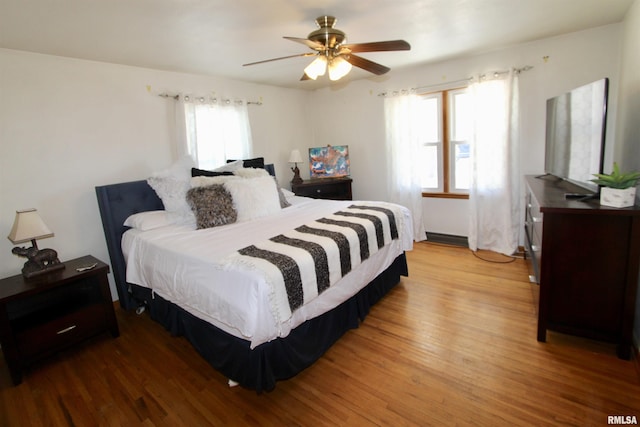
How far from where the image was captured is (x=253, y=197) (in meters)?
2.87

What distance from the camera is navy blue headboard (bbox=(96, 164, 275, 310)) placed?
108 inches

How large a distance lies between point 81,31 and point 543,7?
11.0 feet

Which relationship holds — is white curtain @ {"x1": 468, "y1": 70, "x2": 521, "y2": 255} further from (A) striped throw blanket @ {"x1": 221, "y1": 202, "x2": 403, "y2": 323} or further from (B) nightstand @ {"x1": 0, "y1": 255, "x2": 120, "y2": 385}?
(B) nightstand @ {"x1": 0, "y1": 255, "x2": 120, "y2": 385}

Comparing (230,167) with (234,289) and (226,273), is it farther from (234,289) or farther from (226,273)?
(234,289)

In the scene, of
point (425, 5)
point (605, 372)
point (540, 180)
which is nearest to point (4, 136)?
point (425, 5)

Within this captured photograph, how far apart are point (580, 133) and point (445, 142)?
1.90m

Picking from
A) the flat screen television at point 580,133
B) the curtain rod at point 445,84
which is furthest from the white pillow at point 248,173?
the flat screen television at point 580,133

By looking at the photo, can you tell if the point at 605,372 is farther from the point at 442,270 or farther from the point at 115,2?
the point at 115,2

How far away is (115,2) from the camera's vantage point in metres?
1.79

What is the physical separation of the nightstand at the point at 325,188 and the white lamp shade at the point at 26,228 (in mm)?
2702

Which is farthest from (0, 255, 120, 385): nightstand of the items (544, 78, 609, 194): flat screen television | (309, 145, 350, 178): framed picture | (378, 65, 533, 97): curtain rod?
(378, 65, 533, 97): curtain rod

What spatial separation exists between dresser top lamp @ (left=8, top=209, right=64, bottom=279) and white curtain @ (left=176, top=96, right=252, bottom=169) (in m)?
1.46

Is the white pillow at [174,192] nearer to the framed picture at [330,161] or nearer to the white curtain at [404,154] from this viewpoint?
the framed picture at [330,161]

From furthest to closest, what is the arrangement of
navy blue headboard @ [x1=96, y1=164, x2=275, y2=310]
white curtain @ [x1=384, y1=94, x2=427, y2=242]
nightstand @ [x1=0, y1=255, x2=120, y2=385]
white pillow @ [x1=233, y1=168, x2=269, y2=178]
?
1. white curtain @ [x1=384, y1=94, x2=427, y2=242]
2. white pillow @ [x1=233, y1=168, x2=269, y2=178]
3. navy blue headboard @ [x1=96, y1=164, x2=275, y2=310]
4. nightstand @ [x1=0, y1=255, x2=120, y2=385]
